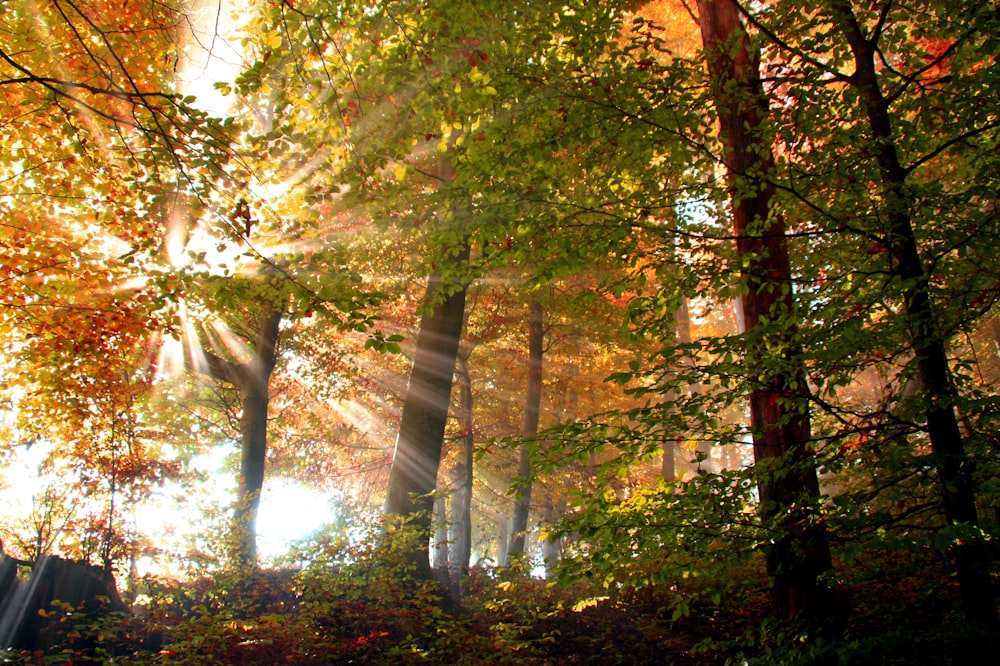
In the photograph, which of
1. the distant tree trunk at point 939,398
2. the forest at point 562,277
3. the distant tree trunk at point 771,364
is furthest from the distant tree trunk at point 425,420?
the distant tree trunk at point 939,398

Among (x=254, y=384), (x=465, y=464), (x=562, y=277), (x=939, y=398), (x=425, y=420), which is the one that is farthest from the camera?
(x=465, y=464)

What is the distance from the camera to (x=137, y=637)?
6.50 metres

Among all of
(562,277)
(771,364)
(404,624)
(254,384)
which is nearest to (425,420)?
(404,624)

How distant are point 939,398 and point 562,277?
3.97m

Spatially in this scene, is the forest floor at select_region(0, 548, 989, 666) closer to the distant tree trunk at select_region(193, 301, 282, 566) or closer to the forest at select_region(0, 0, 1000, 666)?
the forest at select_region(0, 0, 1000, 666)

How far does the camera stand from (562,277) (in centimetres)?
639

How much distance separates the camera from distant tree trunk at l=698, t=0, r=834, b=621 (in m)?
3.17

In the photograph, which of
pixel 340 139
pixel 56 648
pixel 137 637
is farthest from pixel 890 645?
pixel 56 648

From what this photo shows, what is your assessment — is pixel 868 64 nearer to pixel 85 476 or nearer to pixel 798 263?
pixel 798 263

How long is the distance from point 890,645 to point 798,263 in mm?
2318

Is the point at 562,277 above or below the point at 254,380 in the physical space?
below

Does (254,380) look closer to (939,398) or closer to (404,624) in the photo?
(404,624)

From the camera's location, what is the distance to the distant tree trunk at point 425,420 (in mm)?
8938

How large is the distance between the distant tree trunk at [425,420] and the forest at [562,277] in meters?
0.05
